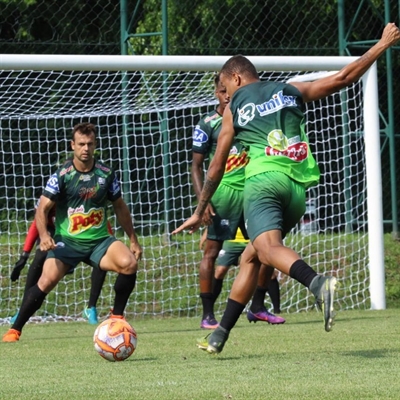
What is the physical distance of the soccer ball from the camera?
6.94 meters

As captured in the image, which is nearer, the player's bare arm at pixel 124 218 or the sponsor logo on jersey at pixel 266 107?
the sponsor logo on jersey at pixel 266 107

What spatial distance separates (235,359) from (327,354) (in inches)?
24.5

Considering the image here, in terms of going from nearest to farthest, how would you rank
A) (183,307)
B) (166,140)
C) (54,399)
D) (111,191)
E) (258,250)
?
(54,399) → (258,250) → (111,191) → (183,307) → (166,140)

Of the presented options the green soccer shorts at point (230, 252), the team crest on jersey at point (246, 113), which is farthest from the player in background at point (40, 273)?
the team crest on jersey at point (246, 113)

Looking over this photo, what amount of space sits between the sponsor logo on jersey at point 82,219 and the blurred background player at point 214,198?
38.3 inches

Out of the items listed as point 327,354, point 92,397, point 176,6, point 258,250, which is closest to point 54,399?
point 92,397

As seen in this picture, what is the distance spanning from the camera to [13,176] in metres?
14.7

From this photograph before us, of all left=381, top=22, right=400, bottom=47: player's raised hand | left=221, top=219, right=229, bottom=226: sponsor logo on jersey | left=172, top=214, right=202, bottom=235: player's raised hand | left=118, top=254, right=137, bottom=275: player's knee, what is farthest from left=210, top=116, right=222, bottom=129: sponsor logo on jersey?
left=381, top=22, right=400, bottom=47: player's raised hand

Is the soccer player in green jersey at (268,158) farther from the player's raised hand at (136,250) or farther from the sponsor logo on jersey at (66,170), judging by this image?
the sponsor logo on jersey at (66,170)

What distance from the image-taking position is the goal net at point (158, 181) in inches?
493

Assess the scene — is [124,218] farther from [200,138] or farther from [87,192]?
[200,138]

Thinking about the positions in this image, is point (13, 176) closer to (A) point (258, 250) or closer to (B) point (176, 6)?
(B) point (176, 6)

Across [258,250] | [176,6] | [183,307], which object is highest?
[176,6]

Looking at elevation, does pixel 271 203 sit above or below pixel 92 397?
above
